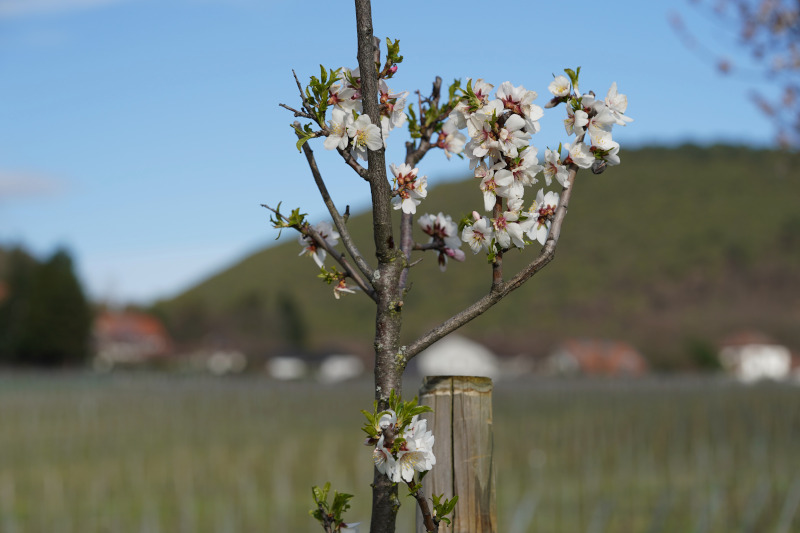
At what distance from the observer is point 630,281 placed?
277ft

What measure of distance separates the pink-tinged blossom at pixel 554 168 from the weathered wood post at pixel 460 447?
0.49 metres

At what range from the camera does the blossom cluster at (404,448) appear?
55.2 inches

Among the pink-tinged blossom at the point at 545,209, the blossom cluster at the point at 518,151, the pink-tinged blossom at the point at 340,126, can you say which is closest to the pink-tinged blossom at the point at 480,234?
the blossom cluster at the point at 518,151

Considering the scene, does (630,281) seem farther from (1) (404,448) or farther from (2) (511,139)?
(1) (404,448)

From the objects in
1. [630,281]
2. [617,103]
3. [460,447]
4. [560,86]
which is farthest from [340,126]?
[630,281]

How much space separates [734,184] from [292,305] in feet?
201

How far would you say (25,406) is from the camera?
17.6m

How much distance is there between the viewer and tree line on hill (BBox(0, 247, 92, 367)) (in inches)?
1620

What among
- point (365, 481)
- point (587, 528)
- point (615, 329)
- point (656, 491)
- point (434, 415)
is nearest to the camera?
point (434, 415)

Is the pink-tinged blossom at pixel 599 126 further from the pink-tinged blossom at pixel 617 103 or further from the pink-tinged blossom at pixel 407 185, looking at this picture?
the pink-tinged blossom at pixel 407 185

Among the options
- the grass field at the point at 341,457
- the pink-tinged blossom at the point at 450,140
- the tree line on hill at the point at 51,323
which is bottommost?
the grass field at the point at 341,457

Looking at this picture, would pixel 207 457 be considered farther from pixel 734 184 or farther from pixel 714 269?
pixel 734 184

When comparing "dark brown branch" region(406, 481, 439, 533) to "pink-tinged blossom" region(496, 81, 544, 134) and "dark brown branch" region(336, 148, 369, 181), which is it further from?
"pink-tinged blossom" region(496, 81, 544, 134)

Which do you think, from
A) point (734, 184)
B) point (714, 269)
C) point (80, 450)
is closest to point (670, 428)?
point (80, 450)
